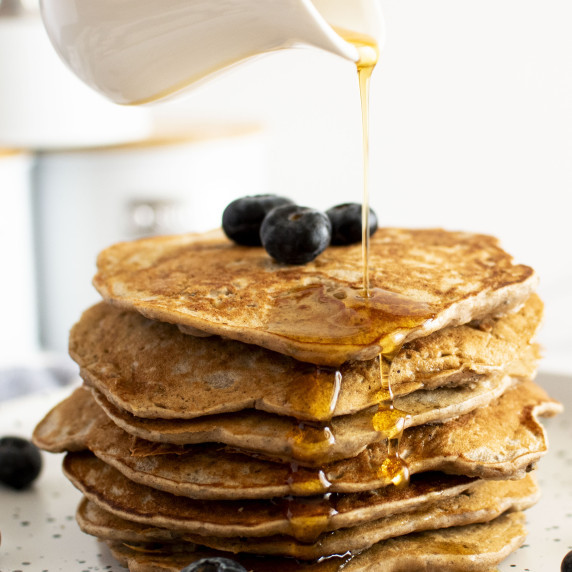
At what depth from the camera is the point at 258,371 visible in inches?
52.8

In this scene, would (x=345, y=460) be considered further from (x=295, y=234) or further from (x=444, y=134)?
(x=444, y=134)

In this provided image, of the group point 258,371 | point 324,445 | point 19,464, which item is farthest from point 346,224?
point 19,464

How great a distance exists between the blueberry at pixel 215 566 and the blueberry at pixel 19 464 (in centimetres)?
74

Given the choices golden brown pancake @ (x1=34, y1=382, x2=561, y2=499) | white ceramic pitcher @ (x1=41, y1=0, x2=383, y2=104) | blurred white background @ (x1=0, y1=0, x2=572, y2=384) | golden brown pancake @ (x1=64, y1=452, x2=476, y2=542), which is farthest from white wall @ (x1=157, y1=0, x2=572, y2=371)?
white ceramic pitcher @ (x1=41, y1=0, x2=383, y2=104)

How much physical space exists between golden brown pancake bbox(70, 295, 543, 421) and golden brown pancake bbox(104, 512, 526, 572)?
0.25 m

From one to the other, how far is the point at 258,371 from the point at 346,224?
18.8 inches

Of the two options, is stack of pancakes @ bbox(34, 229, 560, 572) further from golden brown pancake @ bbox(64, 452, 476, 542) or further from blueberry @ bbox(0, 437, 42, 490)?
blueberry @ bbox(0, 437, 42, 490)

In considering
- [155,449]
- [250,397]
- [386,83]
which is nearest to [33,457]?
[155,449]

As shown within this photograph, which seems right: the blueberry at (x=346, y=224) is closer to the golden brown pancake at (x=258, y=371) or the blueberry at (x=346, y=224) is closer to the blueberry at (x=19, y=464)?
the golden brown pancake at (x=258, y=371)

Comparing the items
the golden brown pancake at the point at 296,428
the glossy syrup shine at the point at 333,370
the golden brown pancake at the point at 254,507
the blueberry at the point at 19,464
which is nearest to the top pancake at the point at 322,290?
the glossy syrup shine at the point at 333,370

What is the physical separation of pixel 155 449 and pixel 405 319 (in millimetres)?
450

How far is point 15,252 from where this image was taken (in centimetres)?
373

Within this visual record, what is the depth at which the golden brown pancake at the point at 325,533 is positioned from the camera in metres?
1.33

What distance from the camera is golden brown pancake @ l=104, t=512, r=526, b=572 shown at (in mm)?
1341
